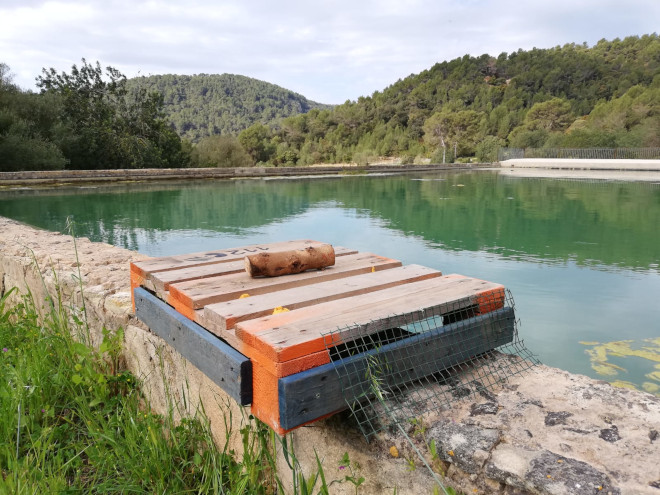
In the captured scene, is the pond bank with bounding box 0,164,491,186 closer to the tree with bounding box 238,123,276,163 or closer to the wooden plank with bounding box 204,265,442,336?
the wooden plank with bounding box 204,265,442,336

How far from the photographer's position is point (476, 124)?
45.1m

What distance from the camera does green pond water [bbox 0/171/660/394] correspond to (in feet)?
8.98

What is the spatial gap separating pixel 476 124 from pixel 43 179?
130 ft

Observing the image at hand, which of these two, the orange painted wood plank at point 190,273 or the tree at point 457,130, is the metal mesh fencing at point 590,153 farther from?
the orange painted wood plank at point 190,273

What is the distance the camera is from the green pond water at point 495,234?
2736 mm

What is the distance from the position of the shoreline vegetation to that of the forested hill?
0.77ft

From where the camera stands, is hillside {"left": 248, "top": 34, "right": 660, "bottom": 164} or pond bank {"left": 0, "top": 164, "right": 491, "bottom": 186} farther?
hillside {"left": 248, "top": 34, "right": 660, "bottom": 164}

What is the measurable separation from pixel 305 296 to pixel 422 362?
0.39 meters

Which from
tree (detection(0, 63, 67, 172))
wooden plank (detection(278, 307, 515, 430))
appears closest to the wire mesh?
wooden plank (detection(278, 307, 515, 430))

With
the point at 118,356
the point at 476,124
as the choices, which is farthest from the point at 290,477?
the point at 476,124

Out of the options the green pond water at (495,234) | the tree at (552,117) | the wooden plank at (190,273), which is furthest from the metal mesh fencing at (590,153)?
the wooden plank at (190,273)

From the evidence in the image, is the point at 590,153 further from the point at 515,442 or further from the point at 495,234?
the point at 515,442

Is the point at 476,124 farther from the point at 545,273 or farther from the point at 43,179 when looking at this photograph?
the point at 545,273

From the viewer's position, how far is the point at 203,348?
1.30 m
